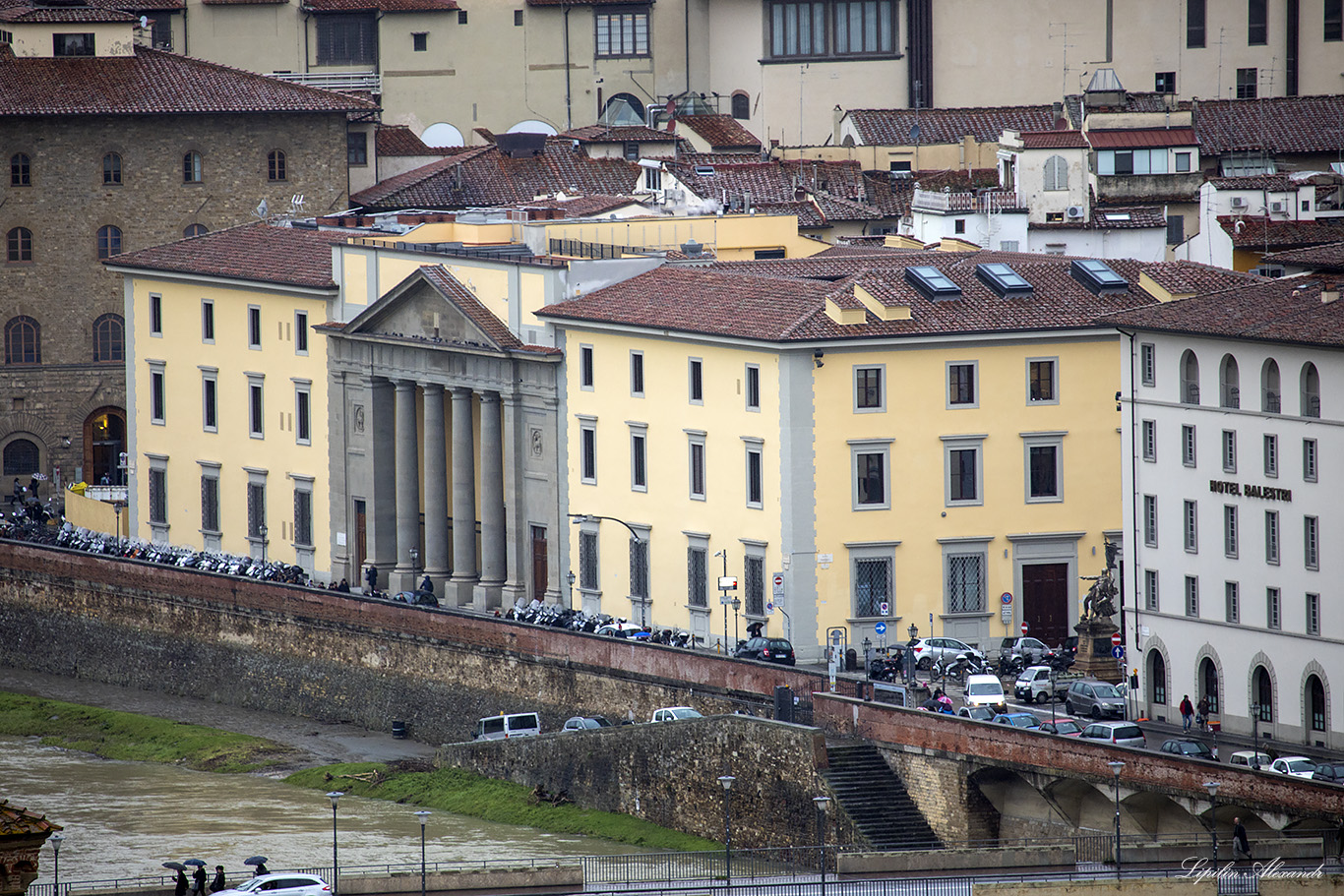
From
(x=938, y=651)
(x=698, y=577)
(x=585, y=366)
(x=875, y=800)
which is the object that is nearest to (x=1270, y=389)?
(x=875, y=800)

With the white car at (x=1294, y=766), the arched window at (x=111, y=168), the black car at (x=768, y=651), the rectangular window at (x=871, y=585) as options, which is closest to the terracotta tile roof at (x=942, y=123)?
the arched window at (x=111, y=168)

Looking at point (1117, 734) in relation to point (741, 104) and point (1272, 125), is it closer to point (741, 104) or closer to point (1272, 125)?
point (1272, 125)

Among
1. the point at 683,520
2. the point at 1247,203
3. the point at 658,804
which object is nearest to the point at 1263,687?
the point at 658,804

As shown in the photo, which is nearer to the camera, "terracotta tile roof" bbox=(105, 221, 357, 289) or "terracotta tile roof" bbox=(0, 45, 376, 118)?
"terracotta tile roof" bbox=(105, 221, 357, 289)

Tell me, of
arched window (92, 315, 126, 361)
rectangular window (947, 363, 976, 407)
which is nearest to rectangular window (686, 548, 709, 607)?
rectangular window (947, 363, 976, 407)

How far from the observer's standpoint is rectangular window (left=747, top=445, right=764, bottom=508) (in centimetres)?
8756

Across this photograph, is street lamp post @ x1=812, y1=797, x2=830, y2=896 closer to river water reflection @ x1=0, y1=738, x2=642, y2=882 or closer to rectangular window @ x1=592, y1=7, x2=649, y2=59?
river water reflection @ x1=0, y1=738, x2=642, y2=882

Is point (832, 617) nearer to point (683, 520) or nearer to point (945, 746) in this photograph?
point (683, 520)

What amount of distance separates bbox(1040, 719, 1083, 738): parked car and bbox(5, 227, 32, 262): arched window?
61.8m

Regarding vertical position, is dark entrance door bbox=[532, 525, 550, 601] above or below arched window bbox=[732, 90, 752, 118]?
below

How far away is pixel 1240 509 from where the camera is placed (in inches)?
2992

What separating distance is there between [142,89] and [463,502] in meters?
31.4

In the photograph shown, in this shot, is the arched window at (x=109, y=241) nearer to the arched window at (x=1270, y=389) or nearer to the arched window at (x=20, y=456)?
the arched window at (x=20, y=456)

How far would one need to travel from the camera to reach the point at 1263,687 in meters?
75.1
